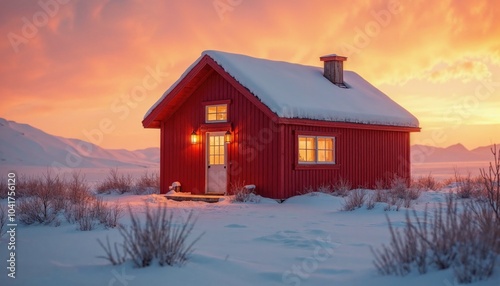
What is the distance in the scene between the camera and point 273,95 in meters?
17.7

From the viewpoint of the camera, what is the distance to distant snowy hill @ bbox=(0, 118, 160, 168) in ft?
216

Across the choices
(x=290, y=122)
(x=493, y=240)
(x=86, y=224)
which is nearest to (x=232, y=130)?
(x=290, y=122)

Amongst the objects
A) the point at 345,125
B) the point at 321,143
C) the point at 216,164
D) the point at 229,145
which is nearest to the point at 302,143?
the point at 321,143

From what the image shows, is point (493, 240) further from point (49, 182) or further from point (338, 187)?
point (338, 187)

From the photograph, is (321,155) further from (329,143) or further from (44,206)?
(44,206)

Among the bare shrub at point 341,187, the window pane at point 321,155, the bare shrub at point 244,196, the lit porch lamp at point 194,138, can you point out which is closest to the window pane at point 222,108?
the lit porch lamp at point 194,138

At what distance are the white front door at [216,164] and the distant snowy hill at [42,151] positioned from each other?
46212mm

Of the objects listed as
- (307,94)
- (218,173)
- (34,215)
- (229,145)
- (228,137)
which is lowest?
(34,215)

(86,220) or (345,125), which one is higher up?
(345,125)

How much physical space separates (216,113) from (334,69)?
608 centimetres

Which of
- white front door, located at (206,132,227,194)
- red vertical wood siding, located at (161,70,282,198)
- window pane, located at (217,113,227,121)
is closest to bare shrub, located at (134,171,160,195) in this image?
red vertical wood siding, located at (161,70,282,198)

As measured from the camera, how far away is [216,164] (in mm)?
19641

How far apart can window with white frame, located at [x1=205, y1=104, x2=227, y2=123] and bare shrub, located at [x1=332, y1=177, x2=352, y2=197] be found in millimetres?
4269

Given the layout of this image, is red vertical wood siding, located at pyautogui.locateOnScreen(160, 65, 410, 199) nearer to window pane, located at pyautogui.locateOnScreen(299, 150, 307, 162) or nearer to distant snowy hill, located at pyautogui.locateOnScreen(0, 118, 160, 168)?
window pane, located at pyautogui.locateOnScreen(299, 150, 307, 162)
